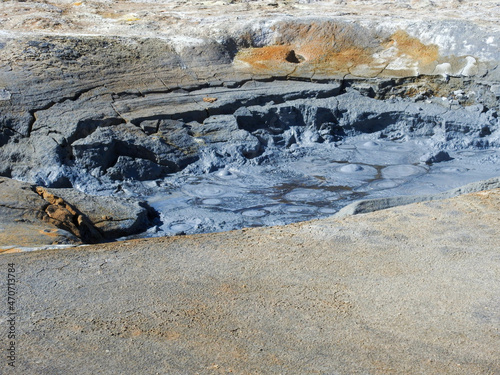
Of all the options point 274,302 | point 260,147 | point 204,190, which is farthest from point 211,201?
point 274,302

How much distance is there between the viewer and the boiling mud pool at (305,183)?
4.58m

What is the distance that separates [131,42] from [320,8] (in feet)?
9.12

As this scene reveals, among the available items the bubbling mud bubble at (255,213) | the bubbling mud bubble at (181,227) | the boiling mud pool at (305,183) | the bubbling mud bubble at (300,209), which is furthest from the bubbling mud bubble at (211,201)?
the bubbling mud bubble at (300,209)

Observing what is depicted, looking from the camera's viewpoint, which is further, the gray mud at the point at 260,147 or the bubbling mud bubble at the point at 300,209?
the gray mud at the point at 260,147

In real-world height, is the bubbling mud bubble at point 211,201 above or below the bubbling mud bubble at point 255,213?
above

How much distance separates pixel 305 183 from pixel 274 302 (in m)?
2.93

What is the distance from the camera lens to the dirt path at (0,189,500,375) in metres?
1.95

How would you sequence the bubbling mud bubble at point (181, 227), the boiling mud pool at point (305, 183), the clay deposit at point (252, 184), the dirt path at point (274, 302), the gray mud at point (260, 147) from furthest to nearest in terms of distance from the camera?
1. the gray mud at point (260, 147)
2. the boiling mud pool at point (305, 183)
3. the bubbling mud bubble at point (181, 227)
4. the clay deposit at point (252, 184)
5. the dirt path at point (274, 302)

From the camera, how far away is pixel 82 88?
571 centimetres

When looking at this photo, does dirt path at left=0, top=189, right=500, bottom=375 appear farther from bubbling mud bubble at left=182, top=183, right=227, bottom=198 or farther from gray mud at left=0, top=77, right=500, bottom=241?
bubbling mud bubble at left=182, top=183, right=227, bottom=198

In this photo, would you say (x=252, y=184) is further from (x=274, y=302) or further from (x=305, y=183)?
(x=274, y=302)

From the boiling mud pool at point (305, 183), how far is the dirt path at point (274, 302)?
1.49 m

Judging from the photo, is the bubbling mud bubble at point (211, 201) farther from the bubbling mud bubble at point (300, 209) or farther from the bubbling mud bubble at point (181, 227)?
the bubbling mud bubble at point (300, 209)

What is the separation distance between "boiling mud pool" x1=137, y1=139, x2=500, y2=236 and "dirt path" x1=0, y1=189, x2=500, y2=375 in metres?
1.49
